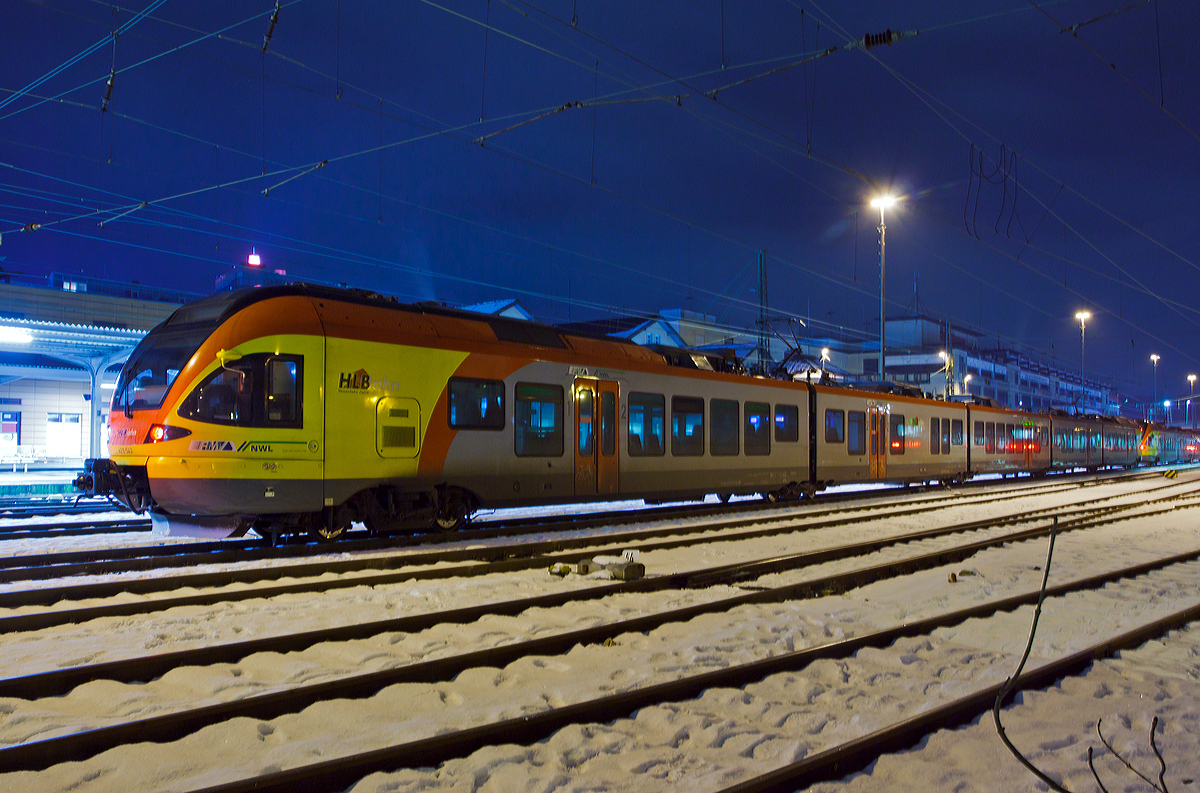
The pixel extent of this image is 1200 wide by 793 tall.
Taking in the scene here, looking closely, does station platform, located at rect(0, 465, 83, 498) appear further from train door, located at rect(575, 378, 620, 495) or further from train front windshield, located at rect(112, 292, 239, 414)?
train door, located at rect(575, 378, 620, 495)

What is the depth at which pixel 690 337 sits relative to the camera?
60.8 meters

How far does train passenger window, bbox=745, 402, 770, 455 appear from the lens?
56.0 feet

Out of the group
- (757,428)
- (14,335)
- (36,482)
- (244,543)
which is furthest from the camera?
(36,482)

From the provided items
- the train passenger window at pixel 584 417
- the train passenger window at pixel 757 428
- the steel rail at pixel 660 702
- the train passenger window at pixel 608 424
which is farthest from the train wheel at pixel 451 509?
the train passenger window at pixel 757 428

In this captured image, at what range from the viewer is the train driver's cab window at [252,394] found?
9.36 m

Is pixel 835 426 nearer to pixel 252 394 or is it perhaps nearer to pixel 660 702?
pixel 252 394

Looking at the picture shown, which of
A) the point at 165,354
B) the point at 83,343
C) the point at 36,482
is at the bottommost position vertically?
the point at 36,482

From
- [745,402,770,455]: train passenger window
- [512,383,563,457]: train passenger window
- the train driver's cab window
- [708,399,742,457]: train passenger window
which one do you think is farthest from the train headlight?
[745,402,770,455]: train passenger window

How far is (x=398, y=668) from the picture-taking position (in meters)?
5.05

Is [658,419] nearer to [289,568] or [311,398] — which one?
[311,398]

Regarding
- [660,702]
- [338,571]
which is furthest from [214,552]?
[660,702]

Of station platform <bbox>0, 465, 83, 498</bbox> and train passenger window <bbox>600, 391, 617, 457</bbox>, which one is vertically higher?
train passenger window <bbox>600, 391, 617, 457</bbox>

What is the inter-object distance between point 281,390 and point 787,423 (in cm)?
1201

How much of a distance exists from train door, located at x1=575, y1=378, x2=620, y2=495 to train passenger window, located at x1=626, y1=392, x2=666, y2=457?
46 cm
